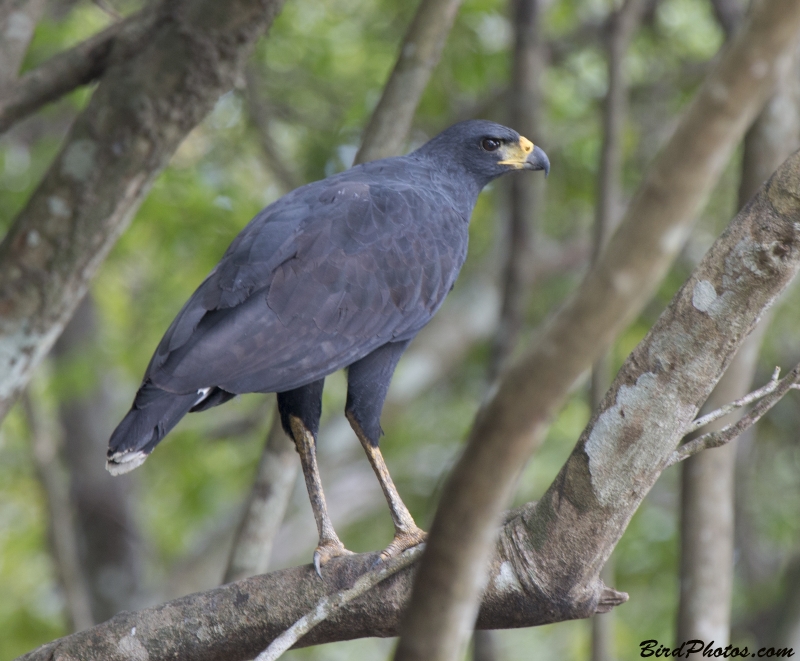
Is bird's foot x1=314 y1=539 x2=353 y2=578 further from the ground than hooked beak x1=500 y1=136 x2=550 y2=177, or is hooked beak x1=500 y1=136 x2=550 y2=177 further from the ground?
hooked beak x1=500 y1=136 x2=550 y2=177

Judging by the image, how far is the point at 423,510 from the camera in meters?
7.52

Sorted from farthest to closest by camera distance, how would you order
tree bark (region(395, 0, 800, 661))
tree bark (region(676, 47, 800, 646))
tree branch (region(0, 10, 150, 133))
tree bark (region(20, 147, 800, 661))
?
tree branch (region(0, 10, 150, 133)), tree bark (region(676, 47, 800, 646)), tree bark (region(20, 147, 800, 661)), tree bark (region(395, 0, 800, 661))

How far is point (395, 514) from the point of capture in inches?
143

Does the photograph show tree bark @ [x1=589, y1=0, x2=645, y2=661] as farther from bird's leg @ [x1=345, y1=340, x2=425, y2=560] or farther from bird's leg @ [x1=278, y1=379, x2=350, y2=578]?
bird's leg @ [x1=278, y1=379, x2=350, y2=578]

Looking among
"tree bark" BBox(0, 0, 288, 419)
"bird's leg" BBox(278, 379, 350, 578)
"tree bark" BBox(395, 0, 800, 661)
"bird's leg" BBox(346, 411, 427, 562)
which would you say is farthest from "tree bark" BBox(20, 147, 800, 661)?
"tree bark" BBox(0, 0, 288, 419)

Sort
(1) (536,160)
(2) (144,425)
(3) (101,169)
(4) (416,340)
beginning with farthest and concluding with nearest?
1. (4) (416,340)
2. (1) (536,160)
3. (3) (101,169)
4. (2) (144,425)

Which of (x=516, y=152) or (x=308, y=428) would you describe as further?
(x=516, y=152)

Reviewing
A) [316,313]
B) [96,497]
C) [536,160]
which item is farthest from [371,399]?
[96,497]

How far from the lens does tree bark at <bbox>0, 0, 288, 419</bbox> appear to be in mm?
3955

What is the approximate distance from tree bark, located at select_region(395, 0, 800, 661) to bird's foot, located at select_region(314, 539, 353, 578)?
1.70 m

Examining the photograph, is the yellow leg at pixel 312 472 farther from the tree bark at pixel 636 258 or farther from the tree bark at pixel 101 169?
the tree bark at pixel 636 258

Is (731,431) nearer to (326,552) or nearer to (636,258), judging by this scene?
(636,258)

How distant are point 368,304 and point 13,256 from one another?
1696 mm

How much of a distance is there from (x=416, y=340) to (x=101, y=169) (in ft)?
11.7
